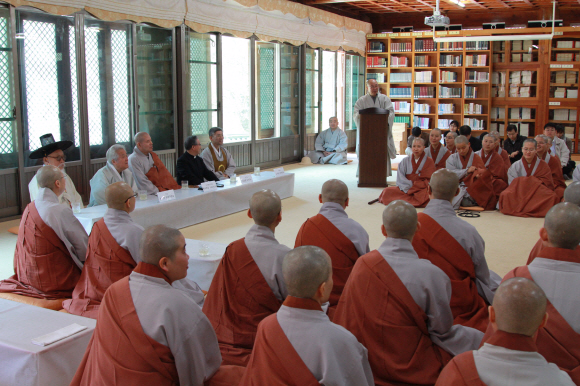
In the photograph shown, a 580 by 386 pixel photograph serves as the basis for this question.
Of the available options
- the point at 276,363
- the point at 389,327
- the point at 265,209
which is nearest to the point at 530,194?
the point at 265,209

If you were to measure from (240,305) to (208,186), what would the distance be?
11.8ft

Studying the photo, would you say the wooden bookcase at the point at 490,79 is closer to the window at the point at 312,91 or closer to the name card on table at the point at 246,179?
the window at the point at 312,91

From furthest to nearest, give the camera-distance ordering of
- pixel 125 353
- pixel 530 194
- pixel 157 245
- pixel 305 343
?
pixel 530 194, pixel 157 245, pixel 125 353, pixel 305 343

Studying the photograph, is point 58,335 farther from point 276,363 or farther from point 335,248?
point 335,248

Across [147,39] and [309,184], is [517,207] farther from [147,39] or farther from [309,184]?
[147,39]

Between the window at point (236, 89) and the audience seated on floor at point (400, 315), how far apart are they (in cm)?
724

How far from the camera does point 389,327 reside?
2.21 m

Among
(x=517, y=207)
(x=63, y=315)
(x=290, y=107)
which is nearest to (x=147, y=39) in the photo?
(x=290, y=107)

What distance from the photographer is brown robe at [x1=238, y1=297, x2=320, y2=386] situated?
1671 mm

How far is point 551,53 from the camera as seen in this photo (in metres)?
11.9

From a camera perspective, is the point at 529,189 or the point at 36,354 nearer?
the point at 36,354

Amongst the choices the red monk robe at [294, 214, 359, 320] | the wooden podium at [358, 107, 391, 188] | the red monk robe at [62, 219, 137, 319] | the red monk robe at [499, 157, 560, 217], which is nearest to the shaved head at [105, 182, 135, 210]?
the red monk robe at [62, 219, 137, 319]

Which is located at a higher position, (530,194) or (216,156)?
(216,156)

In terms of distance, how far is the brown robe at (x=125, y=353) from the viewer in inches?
73.4
